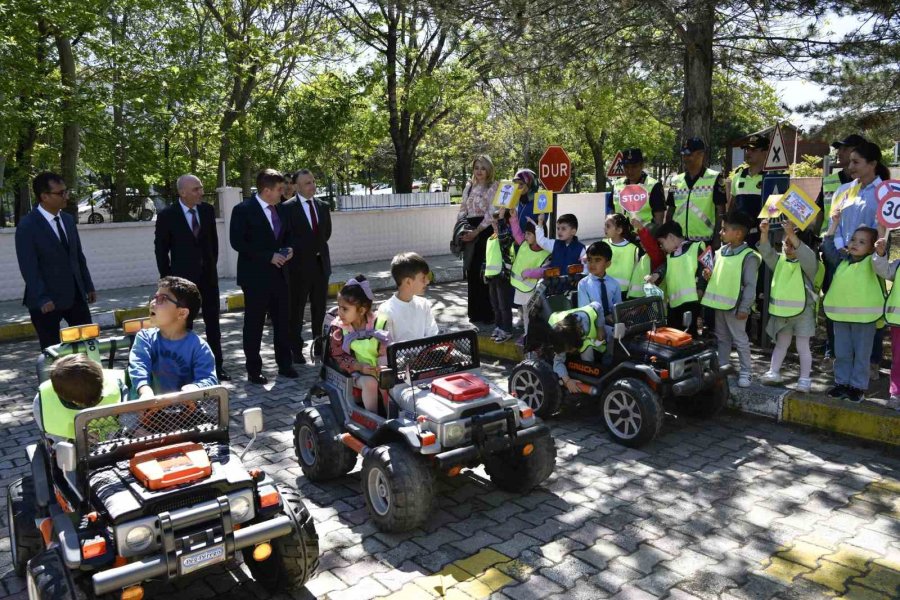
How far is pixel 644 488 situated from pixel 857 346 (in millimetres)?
2604

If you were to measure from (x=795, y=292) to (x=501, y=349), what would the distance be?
340 cm

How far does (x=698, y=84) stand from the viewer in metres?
9.62

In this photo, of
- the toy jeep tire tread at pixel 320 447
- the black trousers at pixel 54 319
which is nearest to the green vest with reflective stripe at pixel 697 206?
the toy jeep tire tread at pixel 320 447

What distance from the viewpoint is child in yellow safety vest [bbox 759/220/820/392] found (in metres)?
6.37

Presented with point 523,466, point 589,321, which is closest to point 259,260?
point 589,321

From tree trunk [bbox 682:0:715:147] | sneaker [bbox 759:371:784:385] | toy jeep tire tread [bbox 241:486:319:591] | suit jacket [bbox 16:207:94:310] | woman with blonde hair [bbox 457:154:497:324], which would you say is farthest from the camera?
tree trunk [bbox 682:0:715:147]

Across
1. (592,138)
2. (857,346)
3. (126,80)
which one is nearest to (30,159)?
(126,80)

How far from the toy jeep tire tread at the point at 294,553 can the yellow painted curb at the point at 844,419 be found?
14.9 feet

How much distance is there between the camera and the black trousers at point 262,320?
759 centimetres

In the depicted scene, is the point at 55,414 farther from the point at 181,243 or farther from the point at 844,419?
the point at 844,419

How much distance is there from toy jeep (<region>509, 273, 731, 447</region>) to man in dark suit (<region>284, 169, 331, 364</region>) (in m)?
2.93

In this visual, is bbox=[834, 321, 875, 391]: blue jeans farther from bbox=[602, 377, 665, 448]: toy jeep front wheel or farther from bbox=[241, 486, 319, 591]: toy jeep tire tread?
bbox=[241, 486, 319, 591]: toy jeep tire tread

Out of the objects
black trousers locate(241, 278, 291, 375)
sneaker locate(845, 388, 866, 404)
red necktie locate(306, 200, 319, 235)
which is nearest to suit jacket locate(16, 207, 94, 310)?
black trousers locate(241, 278, 291, 375)

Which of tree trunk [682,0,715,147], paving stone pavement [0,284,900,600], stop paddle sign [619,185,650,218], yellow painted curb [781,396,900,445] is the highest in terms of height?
tree trunk [682,0,715,147]
